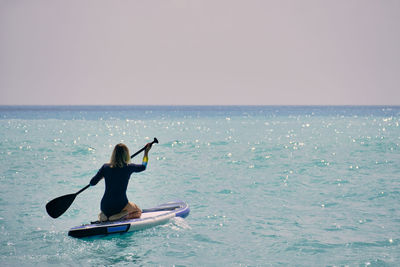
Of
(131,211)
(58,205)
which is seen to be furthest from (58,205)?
(131,211)

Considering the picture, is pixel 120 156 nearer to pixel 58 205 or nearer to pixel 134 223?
pixel 134 223

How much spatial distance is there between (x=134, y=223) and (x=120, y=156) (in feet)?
4.81

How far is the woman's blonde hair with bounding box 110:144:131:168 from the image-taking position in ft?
25.2

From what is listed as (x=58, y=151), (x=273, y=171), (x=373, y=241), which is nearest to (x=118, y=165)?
(x=373, y=241)

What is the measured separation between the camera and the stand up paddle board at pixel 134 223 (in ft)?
26.1

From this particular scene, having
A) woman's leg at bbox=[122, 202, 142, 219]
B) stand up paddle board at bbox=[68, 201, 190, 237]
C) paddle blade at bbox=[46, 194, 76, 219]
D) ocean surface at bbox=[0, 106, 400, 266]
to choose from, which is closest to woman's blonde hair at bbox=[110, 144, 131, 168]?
woman's leg at bbox=[122, 202, 142, 219]

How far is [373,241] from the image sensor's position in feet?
27.0

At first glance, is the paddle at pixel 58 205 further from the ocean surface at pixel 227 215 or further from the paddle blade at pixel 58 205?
the ocean surface at pixel 227 215

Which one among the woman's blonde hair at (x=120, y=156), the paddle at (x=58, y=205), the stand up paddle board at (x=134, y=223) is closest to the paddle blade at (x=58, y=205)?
the paddle at (x=58, y=205)

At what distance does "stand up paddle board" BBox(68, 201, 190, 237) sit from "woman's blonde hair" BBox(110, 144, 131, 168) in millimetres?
1187

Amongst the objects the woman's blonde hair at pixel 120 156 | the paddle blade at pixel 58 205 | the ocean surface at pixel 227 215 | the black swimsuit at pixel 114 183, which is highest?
the woman's blonde hair at pixel 120 156

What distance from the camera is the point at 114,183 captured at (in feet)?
25.7

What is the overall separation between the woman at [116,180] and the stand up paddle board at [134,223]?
189mm

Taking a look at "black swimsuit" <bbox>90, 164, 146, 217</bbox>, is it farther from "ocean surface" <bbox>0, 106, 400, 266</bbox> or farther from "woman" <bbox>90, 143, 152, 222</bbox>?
"ocean surface" <bbox>0, 106, 400, 266</bbox>
